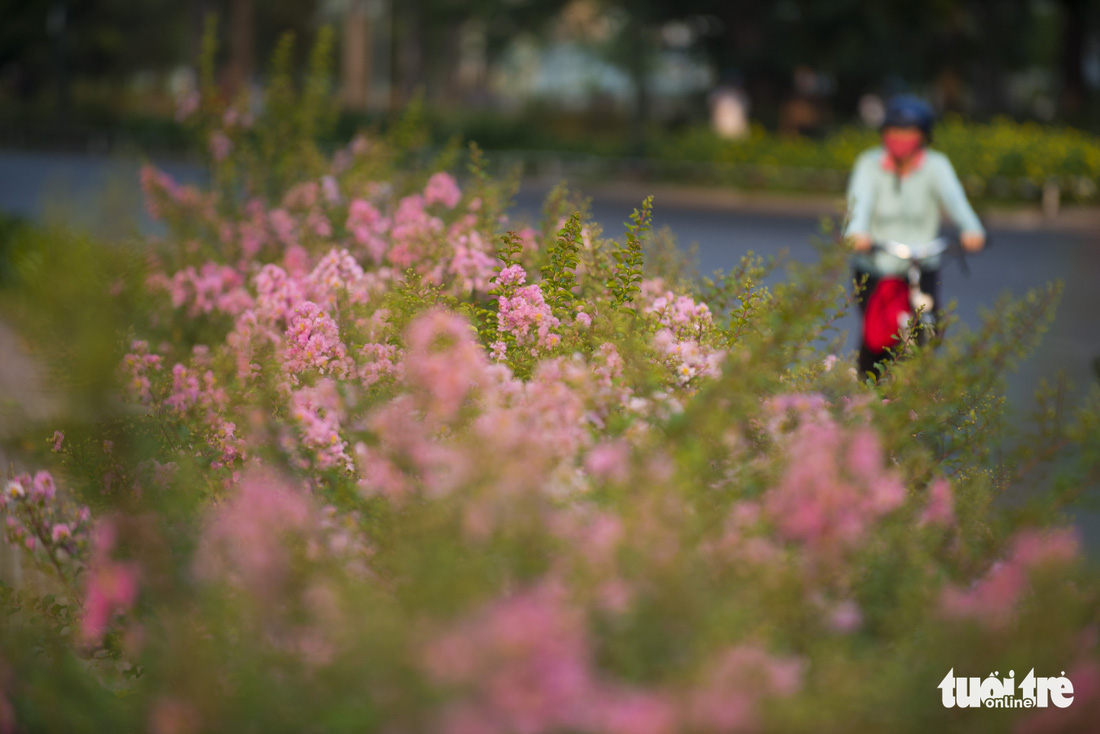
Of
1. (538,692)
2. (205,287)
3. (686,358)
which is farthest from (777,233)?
(538,692)

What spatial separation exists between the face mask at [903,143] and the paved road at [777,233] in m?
1.50

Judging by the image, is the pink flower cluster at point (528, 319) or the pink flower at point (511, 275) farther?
the pink flower at point (511, 275)

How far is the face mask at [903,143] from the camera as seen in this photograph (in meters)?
7.78

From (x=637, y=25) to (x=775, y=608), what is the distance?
37352 millimetres

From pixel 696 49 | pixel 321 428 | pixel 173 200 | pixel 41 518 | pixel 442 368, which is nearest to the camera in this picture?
pixel 442 368

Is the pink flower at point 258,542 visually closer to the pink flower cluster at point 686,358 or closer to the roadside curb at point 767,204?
the pink flower cluster at point 686,358

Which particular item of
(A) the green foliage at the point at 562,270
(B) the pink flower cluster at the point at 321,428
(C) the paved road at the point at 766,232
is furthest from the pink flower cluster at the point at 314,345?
(C) the paved road at the point at 766,232

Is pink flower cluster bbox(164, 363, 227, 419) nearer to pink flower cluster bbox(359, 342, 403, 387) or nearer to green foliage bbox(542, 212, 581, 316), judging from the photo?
pink flower cluster bbox(359, 342, 403, 387)

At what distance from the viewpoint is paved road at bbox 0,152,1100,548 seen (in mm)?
11297

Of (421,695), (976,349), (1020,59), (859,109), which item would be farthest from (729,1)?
(421,695)

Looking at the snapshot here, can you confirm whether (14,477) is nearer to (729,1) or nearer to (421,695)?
(421,695)

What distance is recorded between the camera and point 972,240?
25.1 feet

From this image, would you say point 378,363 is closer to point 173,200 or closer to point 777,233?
point 173,200

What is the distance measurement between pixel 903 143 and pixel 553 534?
550 centimetres
